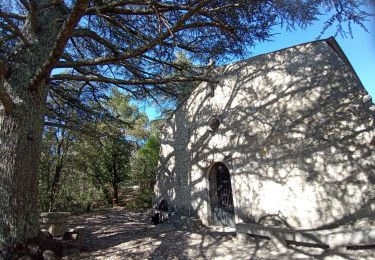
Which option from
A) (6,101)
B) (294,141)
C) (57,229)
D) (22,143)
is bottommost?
(57,229)

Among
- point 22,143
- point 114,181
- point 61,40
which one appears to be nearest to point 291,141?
point 61,40

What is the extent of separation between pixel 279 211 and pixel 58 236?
6121mm

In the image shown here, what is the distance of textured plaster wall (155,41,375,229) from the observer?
22.5 ft

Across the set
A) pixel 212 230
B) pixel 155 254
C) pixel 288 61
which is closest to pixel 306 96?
pixel 288 61

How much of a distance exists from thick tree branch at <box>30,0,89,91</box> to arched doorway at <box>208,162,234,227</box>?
6.14m

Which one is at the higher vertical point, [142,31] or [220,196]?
[142,31]

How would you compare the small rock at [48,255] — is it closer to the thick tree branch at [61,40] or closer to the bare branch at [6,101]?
the bare branch at [6,101]

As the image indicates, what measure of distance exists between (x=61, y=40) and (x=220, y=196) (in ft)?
22.8

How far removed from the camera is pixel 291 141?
771cm

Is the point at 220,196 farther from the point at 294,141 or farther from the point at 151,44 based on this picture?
the point at 151,44

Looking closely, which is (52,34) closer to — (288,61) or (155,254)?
(155,254)

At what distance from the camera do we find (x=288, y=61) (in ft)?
27.5

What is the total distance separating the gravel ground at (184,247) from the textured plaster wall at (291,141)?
118 centimetres

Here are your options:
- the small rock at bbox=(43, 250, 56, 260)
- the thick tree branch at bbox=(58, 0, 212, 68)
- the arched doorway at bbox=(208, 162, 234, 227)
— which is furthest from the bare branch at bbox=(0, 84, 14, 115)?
the arched doorway at bbox=(208, 162, 234, 227)
